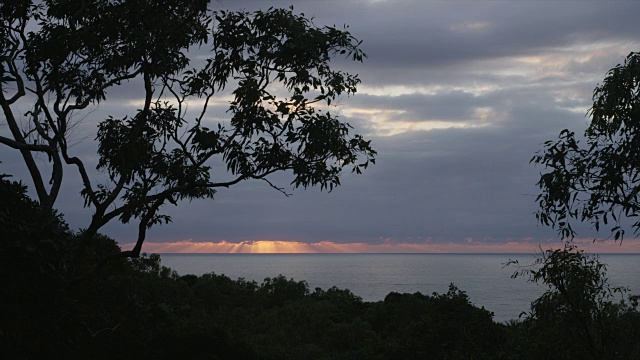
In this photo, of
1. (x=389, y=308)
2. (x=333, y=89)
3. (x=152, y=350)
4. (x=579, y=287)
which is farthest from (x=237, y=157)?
(x=389, y=308)

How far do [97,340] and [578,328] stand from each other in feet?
43.2

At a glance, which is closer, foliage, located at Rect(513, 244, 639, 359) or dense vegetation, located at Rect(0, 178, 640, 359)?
dense vegetation, located at Rect(0, 178, 640, 359)

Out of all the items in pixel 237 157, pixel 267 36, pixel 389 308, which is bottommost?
pixel 389 308

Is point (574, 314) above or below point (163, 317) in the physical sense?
above

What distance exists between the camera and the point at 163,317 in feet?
74.3

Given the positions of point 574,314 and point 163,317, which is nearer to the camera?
point 574,314

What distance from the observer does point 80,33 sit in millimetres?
17344

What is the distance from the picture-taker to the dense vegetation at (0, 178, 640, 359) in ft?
36.5

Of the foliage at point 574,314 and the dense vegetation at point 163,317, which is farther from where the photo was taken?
the foliage at point 574,314

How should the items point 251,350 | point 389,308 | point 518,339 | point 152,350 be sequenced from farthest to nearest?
point 389,308, point 518,339, point 251,350, point 152,350

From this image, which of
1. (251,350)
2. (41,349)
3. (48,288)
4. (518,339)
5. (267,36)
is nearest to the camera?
(48,288)

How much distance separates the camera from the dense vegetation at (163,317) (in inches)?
438

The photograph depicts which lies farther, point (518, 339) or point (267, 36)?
point (518, 339)

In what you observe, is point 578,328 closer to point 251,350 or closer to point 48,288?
point 251,350
